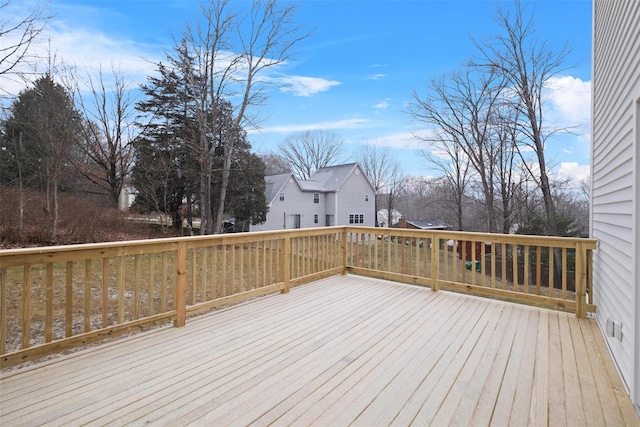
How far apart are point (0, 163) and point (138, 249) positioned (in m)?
13.0

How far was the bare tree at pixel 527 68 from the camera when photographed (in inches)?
456

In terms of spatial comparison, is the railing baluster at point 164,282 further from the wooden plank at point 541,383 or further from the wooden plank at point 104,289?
the wooden plank at point 541,383

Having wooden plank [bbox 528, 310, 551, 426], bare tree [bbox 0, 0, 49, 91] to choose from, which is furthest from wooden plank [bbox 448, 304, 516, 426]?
bare tree [bbox 0, 0, 49, 91]

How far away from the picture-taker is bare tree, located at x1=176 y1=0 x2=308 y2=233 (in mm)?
11664

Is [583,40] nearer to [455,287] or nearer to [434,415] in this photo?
[455,287]

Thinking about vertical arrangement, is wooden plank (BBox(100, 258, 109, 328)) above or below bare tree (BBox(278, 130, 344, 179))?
below

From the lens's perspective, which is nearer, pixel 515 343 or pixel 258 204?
pixel 515 343

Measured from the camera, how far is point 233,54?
12.1 metres

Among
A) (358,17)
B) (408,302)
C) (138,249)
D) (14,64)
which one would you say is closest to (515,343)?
(408,302)

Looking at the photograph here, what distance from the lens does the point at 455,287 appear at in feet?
14.5

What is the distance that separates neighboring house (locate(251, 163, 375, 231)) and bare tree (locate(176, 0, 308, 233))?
6.31m

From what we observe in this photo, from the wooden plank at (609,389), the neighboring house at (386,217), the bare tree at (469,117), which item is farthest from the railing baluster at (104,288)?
the neighboring house at (386,217)

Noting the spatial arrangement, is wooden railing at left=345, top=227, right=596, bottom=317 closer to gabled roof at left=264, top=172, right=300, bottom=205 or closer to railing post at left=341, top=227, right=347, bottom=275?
railing post at left=341, top=227, right=347, bottom=275

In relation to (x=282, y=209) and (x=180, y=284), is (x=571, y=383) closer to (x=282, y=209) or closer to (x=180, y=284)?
(x=180, y=284)
